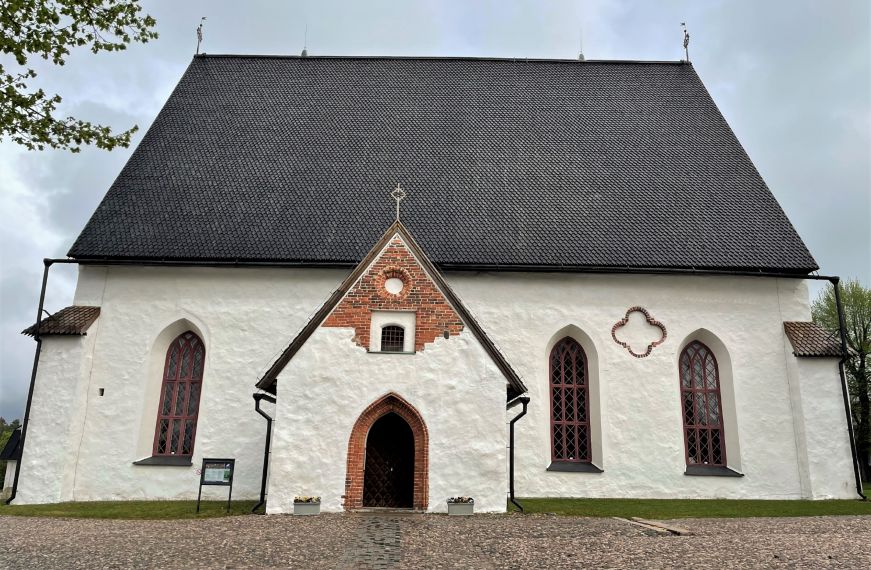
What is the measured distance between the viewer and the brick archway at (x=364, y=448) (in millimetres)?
11219

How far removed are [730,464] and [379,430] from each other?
8.28m

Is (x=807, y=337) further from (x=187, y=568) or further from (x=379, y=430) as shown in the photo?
(x=187, y=568)

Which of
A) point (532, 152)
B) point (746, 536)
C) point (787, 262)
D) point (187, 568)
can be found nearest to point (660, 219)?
point (787, 262)

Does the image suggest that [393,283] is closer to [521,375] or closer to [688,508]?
[521,375]

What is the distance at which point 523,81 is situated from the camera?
21906 mm

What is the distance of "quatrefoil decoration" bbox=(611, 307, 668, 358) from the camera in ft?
49.7

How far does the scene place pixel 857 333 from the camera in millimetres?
30172

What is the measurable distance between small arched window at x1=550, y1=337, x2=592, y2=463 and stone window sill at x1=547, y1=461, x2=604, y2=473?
3.7 inches

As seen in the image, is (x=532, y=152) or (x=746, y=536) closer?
(x=746, y=536)

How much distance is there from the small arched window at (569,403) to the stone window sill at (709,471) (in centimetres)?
A: 226

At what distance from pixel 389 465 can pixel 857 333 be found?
89.9 feet

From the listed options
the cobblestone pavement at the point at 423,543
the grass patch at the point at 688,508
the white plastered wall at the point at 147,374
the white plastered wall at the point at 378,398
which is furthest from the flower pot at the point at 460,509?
the white plastered wall at the point at 147,374

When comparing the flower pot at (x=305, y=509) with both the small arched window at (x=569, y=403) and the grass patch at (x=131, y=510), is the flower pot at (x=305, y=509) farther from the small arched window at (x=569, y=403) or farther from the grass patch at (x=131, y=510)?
the small arched window at (x=569, y=403)

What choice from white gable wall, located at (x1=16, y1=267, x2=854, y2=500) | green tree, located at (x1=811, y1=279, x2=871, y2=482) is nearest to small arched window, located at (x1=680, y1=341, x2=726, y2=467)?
white gable wall, located at (x1=16, y1=267, x2=854, y2=500)
